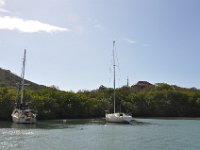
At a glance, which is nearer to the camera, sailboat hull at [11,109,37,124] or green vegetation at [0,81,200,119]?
sailboat hull at [11,109,37,124]

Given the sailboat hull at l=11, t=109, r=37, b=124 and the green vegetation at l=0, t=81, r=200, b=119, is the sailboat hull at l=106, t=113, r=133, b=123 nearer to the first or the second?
the sailboat hull at l=11, t=109, r=37, b=124

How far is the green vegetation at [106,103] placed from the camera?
399ft

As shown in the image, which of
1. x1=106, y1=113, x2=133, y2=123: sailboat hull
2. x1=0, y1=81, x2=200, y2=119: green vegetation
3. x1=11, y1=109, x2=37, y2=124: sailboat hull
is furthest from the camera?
x1=0, y1=81, x2=200, y2=119: green vegetation

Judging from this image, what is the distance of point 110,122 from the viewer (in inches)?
3917

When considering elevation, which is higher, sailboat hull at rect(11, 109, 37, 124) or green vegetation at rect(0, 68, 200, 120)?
green vegetation at rect(0, 68, 200, 120)

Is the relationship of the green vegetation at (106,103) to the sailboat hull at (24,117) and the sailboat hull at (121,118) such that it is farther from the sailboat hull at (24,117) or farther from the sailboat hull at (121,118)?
the sailboat hull at (121,118)

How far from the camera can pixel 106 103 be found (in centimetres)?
14575

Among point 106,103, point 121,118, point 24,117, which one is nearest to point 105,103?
point 106,103

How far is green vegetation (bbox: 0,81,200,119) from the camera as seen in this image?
122 metres

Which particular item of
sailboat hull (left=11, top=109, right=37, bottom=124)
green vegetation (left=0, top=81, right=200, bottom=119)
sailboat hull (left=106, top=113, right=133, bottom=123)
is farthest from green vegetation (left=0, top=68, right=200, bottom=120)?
sailboat hull (left=106, top=113, right=133, bottom=123)

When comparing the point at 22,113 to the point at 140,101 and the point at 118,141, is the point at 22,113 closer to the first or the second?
the point at 118,141

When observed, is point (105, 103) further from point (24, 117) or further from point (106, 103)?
point (24, 117)

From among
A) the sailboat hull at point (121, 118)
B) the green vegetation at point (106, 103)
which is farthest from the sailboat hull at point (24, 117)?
the green vegetation at point (106, 103)

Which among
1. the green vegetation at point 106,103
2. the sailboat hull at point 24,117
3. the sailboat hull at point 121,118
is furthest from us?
the green vegetation at point 106,103
